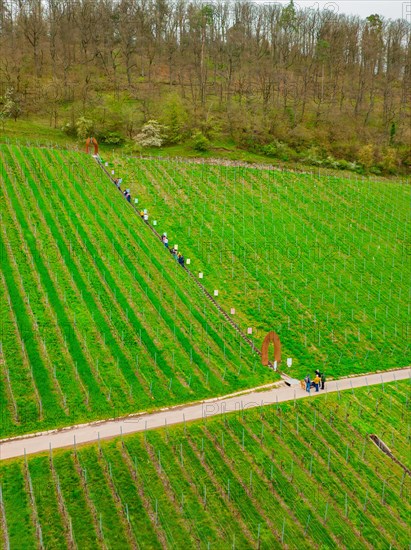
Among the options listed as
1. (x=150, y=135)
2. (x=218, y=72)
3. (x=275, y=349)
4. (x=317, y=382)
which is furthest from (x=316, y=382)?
(x=218, y=72)

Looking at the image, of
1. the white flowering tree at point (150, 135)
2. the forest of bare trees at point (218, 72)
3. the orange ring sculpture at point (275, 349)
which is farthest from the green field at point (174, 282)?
the forest of bare trees at point (218, 72)

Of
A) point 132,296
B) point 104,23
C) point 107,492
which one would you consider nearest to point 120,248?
point 132,296

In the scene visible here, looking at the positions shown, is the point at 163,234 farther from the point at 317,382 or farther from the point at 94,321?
the point at 317,382

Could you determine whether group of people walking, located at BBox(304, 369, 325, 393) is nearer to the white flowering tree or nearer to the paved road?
the paved road

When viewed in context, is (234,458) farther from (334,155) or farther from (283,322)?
(334,155)

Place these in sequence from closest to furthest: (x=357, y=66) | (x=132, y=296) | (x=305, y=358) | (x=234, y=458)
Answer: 1. (x=234, y=458)
2. (x=305, y=358)
3. (x=132, y=296)
4. (x=357, y=66)

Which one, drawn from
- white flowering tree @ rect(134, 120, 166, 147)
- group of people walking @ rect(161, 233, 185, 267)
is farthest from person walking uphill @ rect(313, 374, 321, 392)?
white flowering tree @ rect(134, 120, 166, 147)

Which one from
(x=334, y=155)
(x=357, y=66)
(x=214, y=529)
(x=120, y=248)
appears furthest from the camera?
(x=357, y=66)
